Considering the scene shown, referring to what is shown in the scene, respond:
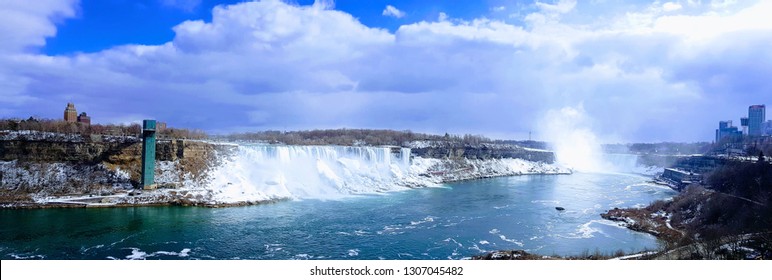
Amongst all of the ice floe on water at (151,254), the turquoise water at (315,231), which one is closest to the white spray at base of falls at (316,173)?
the turquoise water at (315,231)

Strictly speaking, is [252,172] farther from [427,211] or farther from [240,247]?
[240,247]

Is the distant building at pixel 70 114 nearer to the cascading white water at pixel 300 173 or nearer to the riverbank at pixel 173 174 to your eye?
the riverbank at pixel 173 174

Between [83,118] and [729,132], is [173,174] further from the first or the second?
[729,132]

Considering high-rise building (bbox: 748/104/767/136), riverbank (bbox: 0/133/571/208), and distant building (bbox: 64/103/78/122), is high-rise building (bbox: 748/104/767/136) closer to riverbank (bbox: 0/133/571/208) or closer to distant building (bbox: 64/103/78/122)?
riverbank (bbox: 0/133/571/208)

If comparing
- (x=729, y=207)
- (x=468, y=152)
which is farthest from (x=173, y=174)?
(x=468, y=152)

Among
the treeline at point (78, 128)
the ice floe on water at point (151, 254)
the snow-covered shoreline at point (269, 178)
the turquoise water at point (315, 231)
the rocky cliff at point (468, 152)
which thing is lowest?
the ice floe on water at point (151, 254)

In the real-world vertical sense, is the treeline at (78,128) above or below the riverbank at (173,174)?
above

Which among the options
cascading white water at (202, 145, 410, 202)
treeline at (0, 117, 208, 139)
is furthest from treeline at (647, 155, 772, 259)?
treeline at (0, 117, 208, 139)
